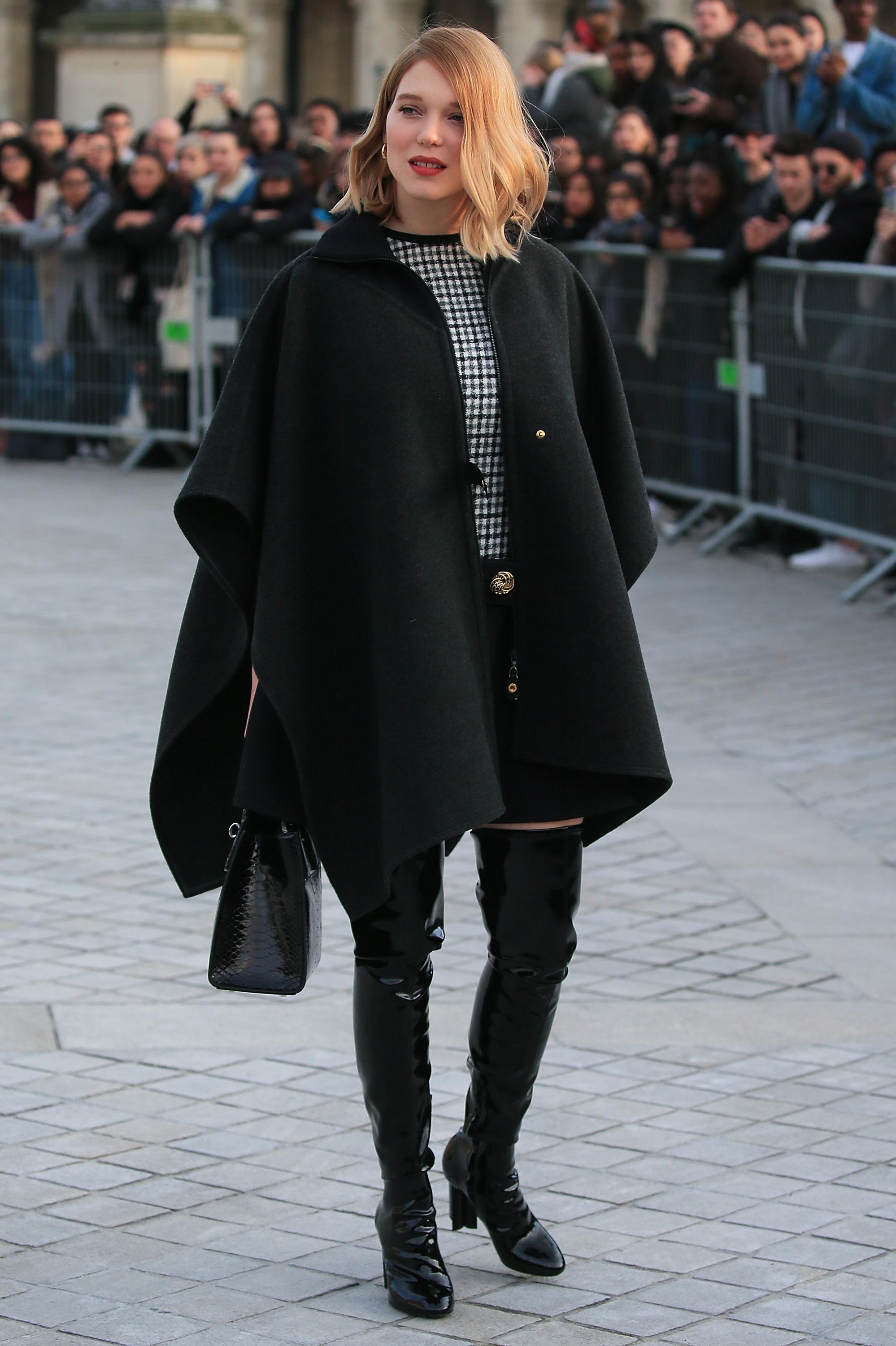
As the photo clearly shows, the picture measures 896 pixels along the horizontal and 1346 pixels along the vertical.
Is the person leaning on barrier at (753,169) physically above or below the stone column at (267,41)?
below

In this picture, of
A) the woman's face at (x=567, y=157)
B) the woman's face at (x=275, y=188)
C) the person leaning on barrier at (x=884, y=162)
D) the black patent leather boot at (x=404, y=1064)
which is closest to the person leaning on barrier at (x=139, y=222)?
the woman's face at (x=275, y=188)

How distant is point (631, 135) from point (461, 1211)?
10.3m

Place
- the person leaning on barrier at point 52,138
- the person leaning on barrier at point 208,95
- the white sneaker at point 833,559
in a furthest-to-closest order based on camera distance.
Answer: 1. the person leaning on barrier at point 208,95
2. the person leaning on barrier at point 52,138
3. the white sneaker at point 833,559

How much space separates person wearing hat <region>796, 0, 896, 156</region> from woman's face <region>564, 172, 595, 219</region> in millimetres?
1312

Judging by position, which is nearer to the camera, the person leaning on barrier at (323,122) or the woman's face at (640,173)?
the woman's face at (640,173)

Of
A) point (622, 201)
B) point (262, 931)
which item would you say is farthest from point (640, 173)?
point (262, 931)

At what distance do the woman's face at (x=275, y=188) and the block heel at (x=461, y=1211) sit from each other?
433 inches

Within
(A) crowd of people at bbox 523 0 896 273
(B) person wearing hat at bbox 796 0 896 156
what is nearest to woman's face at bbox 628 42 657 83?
(A) crowd of people at bbox 523 0 896 273

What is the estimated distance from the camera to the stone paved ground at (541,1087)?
3607 mm

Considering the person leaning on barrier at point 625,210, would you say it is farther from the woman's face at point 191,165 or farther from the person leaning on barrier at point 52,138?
the person leaning on barrier at point 52,138

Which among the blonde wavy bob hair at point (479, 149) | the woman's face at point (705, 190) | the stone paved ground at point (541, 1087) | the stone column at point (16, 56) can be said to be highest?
the stone column at point (16, 56)

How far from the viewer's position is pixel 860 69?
1184cm

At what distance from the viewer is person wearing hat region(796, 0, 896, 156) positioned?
11711 mm

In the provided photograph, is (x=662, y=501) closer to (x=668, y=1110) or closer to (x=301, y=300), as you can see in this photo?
(x=668, y=1110)
